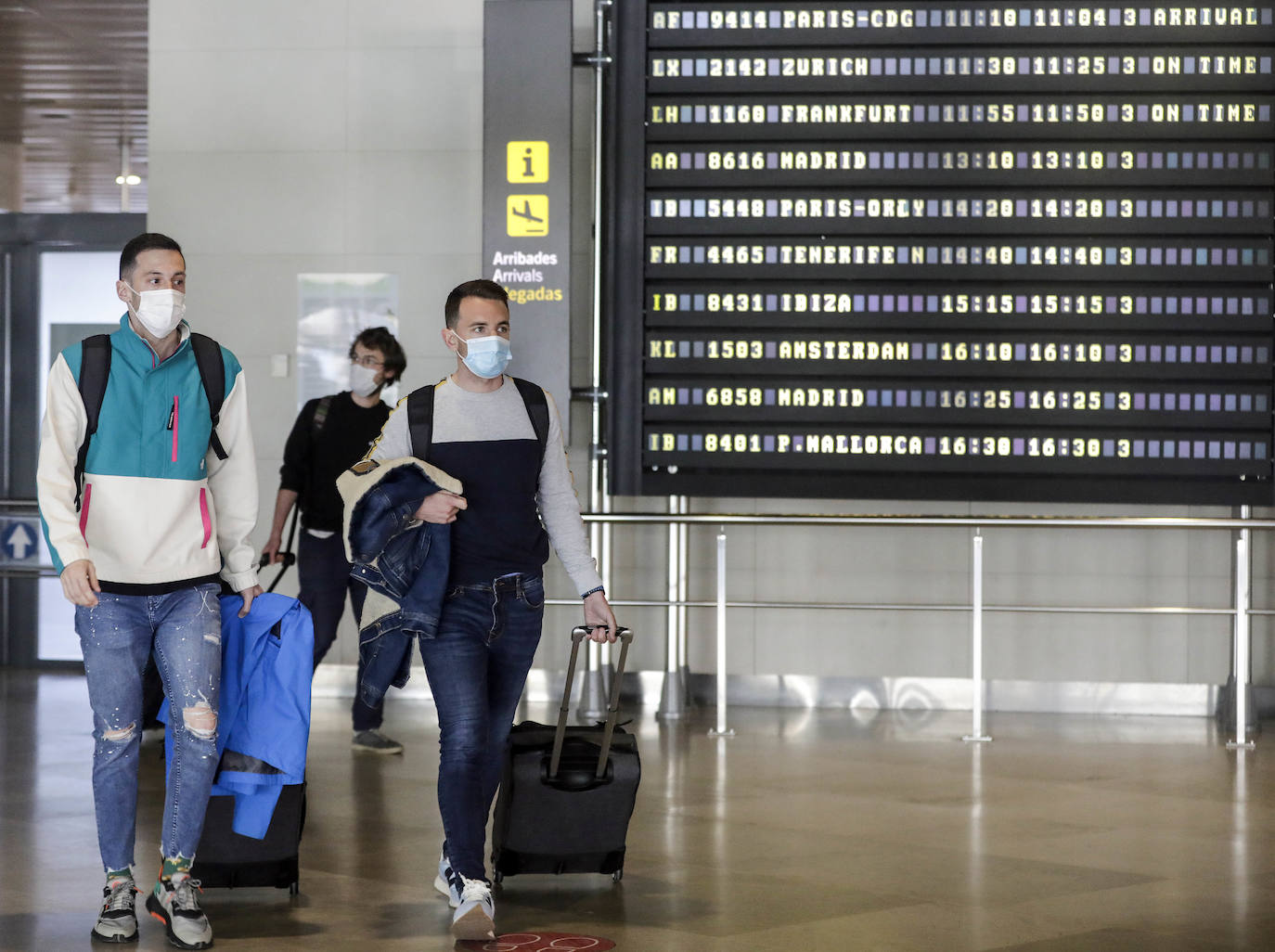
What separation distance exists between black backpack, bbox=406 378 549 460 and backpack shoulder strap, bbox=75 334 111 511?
0.83 metres

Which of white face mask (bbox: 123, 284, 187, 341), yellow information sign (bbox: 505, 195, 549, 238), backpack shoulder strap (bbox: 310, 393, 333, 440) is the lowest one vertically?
backpack shoulder strap (bbox: 310, 393, 333, 440)

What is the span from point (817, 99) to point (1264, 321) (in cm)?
254

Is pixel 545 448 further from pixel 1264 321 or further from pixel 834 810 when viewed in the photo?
pixel 1264 321

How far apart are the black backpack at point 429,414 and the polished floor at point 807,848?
4.50 feet

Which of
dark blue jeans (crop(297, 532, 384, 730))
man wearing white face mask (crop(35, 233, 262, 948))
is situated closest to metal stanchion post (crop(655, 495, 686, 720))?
dark blue jeans (crop(297, 532, 384, 730))

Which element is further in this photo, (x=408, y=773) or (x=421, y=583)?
(x=408, y=773)

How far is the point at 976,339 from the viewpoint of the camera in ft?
25.4

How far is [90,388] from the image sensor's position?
4016 millimetres

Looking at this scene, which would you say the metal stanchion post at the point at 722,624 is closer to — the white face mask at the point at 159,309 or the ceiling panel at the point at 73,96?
the white face mask at the point at 159,309

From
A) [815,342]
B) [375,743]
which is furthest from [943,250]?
[375,743]

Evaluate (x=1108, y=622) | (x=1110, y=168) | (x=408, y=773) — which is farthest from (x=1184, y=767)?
(x=408, y=773)

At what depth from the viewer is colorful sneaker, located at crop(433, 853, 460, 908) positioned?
168 inches

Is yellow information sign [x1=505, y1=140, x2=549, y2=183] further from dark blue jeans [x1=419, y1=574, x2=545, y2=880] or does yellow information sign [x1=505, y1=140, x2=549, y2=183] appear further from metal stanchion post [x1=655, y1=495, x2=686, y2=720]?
dark blue jeans [x1=419, y1=574, x2=545, y2=880]

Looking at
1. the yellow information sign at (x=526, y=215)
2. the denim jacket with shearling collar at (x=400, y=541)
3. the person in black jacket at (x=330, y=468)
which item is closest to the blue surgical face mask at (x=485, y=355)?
the denim jacket with shearling collar at (x=400, y=541)
